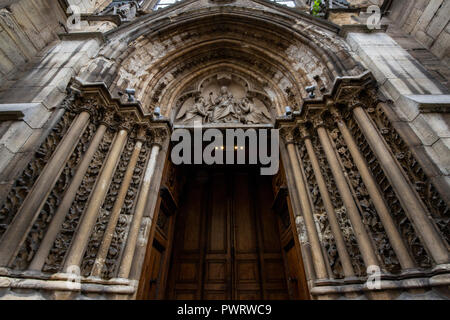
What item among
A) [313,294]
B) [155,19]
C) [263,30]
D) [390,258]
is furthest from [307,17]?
[313,294]

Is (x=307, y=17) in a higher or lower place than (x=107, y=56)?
higher

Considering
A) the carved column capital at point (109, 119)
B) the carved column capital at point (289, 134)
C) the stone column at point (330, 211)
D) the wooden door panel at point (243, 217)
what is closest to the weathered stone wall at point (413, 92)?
the stone column at point (330, 211)

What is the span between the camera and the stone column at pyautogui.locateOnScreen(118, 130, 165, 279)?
2.75m

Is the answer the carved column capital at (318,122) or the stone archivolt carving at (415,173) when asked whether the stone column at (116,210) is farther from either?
the stone archivolt carving at (415,173)

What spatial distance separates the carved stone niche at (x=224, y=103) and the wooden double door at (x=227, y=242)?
198cm

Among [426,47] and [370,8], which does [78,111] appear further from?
[370,8]

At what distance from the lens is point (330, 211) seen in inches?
114

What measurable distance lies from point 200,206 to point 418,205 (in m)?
4.44

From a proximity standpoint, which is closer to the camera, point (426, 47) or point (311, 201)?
point (311, 201)

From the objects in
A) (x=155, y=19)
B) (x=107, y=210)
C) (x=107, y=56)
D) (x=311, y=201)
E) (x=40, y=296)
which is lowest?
(x=40, y=296)

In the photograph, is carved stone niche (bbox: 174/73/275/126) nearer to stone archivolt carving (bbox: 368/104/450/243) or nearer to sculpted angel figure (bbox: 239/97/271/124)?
sculpted angel figure (bbox: 239/97/271/124)

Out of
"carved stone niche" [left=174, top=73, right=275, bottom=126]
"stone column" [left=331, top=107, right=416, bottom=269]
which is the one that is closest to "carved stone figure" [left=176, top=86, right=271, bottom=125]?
"carved stone niche" [left=174, top=73, right=275, bottom=126]

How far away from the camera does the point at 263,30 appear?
16.9ft

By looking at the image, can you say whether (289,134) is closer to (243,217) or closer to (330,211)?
(330,211)
